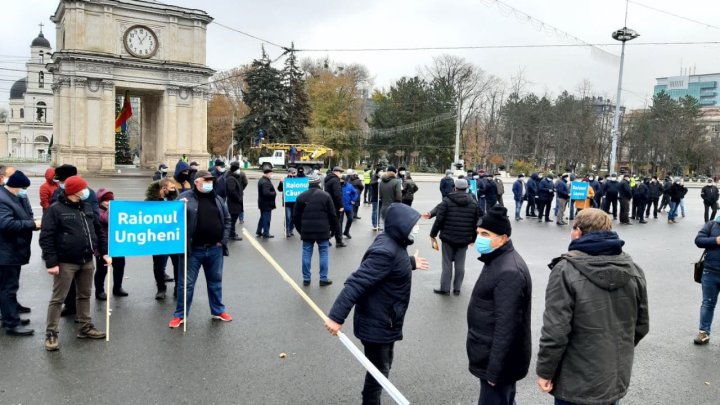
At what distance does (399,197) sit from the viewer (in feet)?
47.2

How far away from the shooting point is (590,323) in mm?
3344

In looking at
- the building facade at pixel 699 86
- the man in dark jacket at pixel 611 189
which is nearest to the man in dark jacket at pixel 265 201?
the man in dark jacket at pixel 611 189

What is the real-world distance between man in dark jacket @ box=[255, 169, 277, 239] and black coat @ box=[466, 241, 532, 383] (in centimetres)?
1053

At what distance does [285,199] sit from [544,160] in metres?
81.5

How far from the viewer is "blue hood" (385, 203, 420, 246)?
427 cm

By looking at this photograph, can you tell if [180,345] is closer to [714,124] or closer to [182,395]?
[182,395]

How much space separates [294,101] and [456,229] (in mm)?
55168

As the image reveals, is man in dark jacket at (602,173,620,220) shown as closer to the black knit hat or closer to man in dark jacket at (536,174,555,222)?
man in dark jacket at (536,174,555,222)

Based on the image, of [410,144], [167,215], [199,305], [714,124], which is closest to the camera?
[167,215]

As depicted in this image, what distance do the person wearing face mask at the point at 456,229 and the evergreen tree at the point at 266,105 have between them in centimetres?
5230

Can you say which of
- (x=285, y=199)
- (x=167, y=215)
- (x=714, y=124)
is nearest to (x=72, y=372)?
(x=167, y=215)

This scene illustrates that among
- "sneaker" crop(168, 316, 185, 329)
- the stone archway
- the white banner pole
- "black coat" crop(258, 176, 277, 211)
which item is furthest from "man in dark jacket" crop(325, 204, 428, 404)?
the stone archway

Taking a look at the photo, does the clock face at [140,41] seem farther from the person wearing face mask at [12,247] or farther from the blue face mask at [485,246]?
the blue face mask at [485,246]

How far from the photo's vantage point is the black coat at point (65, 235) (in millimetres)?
5848
